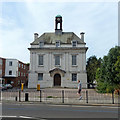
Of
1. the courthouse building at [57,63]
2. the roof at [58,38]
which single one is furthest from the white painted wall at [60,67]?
the roof at [58,38]

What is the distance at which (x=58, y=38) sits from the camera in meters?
34.2

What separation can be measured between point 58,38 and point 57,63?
263 inches

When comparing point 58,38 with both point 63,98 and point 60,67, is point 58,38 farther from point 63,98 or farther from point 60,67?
point 63,98

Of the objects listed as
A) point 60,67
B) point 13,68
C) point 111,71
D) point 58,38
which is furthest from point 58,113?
point 13,68

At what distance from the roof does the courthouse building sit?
21.9 inches

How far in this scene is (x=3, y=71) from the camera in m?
43.3

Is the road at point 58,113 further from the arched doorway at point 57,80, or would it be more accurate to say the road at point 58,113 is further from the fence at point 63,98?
the arched doorway at point 57,80

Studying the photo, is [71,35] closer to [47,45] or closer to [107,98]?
[47,45]

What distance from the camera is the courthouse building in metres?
31.1

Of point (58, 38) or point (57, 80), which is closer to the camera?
point (57, 80)

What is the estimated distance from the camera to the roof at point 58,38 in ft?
109

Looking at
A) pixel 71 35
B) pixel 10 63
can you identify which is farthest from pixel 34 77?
pixel 10 63

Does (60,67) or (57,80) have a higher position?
(60,67)

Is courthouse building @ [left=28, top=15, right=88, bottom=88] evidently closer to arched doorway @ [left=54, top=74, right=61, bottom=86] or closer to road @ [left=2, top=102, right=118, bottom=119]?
arched doorway @ [left=54, top=74, right=61, bottom=86]
